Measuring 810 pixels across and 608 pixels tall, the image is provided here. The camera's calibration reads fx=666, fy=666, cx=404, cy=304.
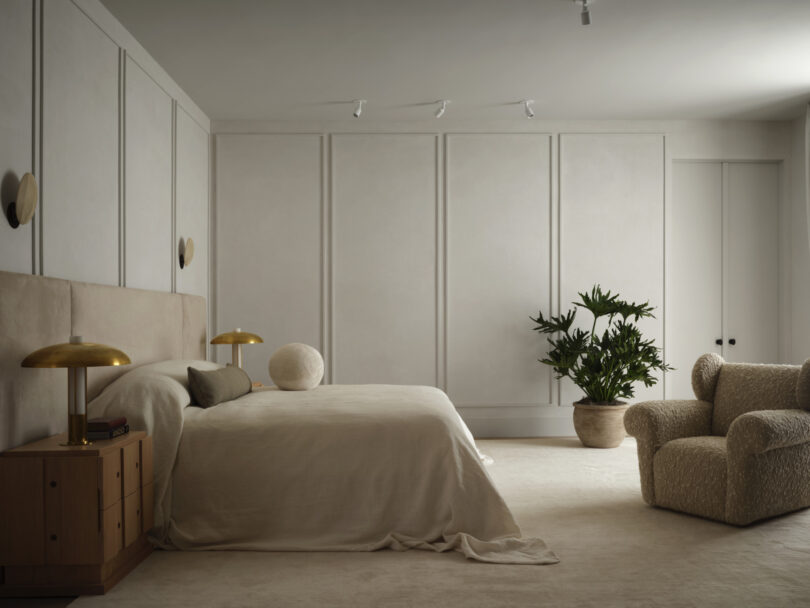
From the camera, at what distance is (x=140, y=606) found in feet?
7.86

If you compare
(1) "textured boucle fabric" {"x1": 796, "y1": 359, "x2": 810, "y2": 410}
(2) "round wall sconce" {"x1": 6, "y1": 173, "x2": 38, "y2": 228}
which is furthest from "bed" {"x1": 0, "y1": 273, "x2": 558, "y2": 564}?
(1) "textured boucle fabric" {"x1": 796, "y1": 359, "x2": 810, "y2": 410}

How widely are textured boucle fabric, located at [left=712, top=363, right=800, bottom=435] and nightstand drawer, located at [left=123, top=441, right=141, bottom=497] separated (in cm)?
305

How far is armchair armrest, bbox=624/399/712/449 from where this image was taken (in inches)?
142

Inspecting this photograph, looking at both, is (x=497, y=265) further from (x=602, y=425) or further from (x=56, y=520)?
(x=56, y=520)

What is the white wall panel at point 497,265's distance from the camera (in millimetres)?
5832

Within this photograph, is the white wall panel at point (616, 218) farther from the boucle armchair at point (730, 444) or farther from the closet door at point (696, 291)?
the boucle armchair at point (730, 444)

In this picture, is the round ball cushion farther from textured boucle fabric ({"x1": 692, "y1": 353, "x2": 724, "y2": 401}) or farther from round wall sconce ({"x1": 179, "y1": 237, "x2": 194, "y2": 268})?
textured boucle fabric ({"x1": 692, "y1": 353, "x2": 724, "y2": 401})

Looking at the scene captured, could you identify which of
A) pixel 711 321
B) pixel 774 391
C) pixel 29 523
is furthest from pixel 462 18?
pixel 711 321

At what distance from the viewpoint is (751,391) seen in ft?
12.1

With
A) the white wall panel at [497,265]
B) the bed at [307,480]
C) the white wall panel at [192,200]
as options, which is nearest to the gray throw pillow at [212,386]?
the bed at [307,480]

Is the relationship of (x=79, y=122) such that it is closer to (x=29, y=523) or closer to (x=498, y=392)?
(x=29, y=523)

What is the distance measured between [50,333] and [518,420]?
13.2 feet

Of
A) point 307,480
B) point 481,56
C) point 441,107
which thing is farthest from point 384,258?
point 307,480

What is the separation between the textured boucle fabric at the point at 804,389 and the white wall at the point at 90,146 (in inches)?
146
